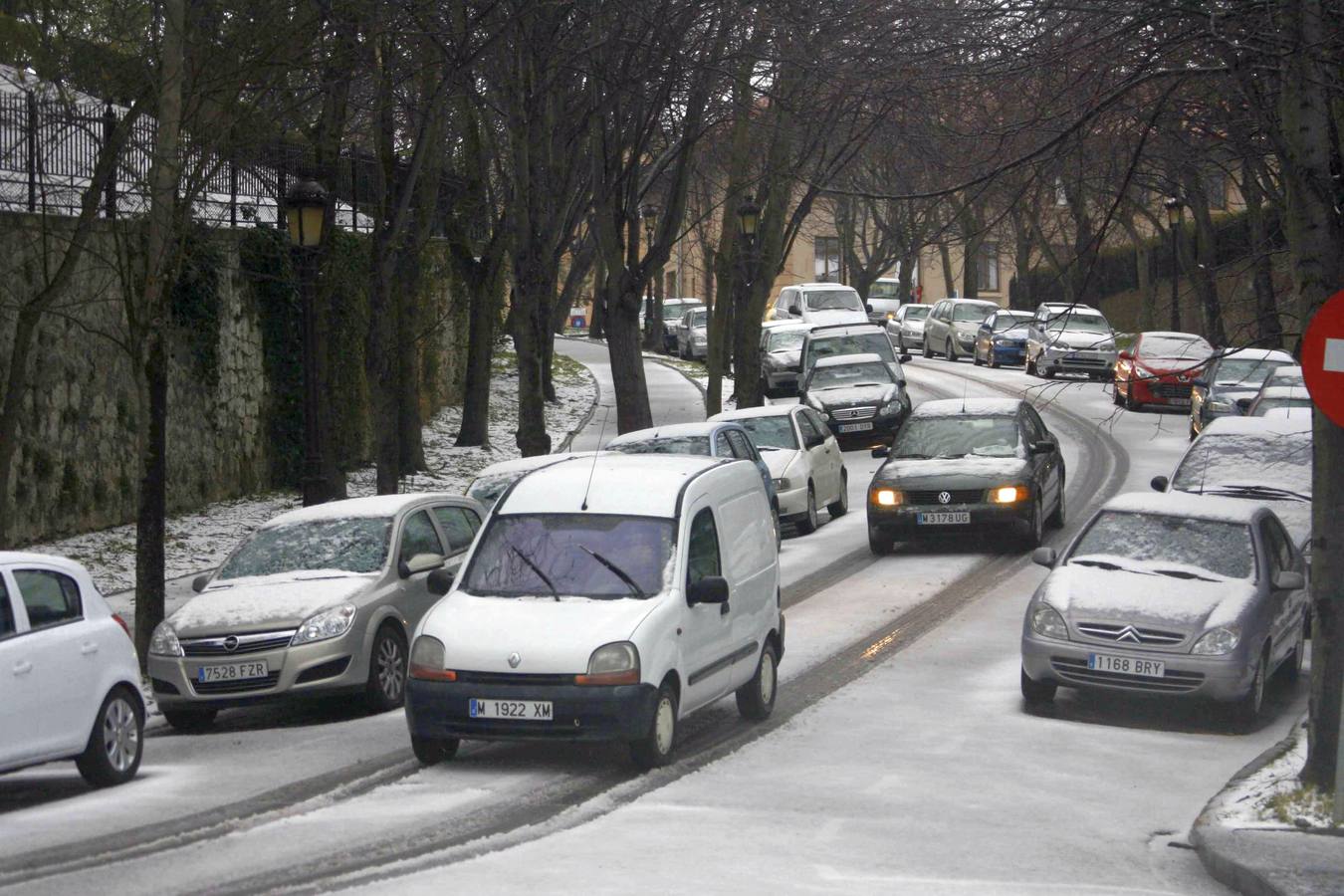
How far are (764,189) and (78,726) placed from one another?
23.4 m

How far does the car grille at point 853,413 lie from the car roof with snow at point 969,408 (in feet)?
31.3

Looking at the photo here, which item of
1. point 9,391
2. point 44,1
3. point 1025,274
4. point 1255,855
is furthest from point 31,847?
point 1025,274

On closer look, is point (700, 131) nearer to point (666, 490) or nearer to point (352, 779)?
point (666, 490)

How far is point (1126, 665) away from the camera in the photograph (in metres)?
12.3

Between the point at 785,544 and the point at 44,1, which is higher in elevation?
the point at 44,1

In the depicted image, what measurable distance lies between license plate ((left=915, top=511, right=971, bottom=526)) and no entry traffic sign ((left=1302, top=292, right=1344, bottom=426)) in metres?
11.0

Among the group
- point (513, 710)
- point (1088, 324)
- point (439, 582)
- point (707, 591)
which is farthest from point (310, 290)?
point (1088, 324)

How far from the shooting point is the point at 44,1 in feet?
47.4

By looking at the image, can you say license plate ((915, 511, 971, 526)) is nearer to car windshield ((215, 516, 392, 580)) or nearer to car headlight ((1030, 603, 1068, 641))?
car headlight ((1030, 603, 1068, 641))

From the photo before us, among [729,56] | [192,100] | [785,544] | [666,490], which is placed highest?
[729,56]

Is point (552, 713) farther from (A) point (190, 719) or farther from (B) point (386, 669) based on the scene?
(A) point (190, 719)

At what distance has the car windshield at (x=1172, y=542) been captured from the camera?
13250 mm

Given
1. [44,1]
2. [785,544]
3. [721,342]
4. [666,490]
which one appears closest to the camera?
[666,490]

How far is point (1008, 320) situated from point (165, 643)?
40.9 m
